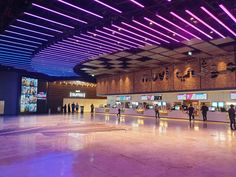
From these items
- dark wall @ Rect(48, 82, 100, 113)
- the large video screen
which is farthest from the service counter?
the large video screen

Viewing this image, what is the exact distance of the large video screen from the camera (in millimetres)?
23156

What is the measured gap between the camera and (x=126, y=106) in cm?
2320

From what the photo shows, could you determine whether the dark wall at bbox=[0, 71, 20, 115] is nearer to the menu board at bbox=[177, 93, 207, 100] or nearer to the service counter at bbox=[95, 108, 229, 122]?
the service counter at bbox=[95, 108, 229, 122]

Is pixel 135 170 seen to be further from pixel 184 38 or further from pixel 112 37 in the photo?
pixel 184 38

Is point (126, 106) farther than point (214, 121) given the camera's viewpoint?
Yes

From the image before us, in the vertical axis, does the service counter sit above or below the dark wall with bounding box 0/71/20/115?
below

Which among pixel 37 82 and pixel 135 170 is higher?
pixel 37 82

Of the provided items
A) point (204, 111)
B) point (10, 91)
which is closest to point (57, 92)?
point (10, 91)

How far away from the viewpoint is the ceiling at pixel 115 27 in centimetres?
662

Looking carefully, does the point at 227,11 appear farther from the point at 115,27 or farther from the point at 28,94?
the point at 28,94

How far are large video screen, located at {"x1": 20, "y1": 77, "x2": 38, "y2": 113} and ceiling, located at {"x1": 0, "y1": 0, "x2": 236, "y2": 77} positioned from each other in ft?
35.7

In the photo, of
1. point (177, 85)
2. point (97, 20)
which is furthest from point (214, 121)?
point (97, 20)

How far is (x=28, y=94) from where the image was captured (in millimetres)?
23672

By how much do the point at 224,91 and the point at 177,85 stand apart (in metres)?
3.35
